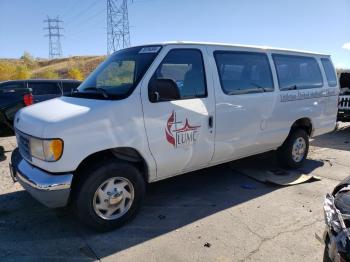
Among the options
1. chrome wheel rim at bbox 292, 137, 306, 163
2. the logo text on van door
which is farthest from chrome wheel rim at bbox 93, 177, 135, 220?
chrome wheel rim at bbox 292, 137, 306, 163

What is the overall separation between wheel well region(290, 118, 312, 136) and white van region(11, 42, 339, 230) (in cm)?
64

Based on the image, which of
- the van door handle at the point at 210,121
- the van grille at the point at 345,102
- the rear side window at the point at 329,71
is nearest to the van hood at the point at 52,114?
the van door handle at the point at 210,121

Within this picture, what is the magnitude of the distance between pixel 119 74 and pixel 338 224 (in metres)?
3.05

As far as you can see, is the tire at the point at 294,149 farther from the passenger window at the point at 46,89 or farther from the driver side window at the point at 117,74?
the passenger window at the point at 46,89

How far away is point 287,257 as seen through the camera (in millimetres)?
3387

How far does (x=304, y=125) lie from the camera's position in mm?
6227

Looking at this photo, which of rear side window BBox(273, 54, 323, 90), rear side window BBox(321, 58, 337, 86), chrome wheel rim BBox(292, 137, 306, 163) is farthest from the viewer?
rear side window BBox(321, 58, 337, 86)

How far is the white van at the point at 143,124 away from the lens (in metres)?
3.49

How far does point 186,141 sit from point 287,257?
170cm

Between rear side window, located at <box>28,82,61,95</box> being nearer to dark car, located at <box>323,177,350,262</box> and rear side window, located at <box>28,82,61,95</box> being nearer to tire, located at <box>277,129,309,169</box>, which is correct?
Answer: tire, located at <box>277,129,309,169</box>

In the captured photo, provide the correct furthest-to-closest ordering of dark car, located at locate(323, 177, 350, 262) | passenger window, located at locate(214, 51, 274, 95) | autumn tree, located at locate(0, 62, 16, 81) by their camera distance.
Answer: autumn tree, located at locate(0, 62, 16, 81)
passenger window, located at locate(214, 51, 274, 95)
dark car, located at locate(323, 177, 350, 262)

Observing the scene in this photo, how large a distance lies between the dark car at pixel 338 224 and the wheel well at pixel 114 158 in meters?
2.09

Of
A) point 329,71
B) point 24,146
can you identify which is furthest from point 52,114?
point 329,71

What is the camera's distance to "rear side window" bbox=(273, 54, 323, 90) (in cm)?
558
